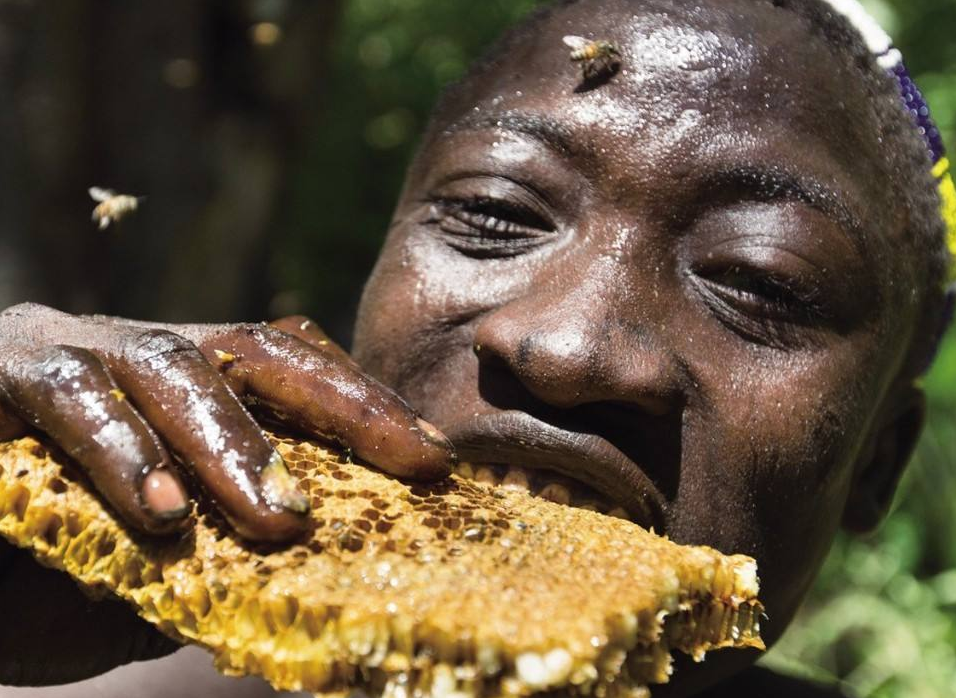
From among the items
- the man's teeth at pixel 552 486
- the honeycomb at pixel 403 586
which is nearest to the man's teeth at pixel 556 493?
the man's teeth at pixel 552 486

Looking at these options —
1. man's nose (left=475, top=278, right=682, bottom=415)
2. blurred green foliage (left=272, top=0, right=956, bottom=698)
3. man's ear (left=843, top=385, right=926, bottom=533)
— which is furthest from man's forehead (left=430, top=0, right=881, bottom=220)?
blurred green foliage (left=272, top=0, right=956, bottom=698)

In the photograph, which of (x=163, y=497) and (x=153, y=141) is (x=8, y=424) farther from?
(x=153, y=141)

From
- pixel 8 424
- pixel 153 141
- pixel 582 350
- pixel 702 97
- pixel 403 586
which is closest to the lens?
pixel 403 586

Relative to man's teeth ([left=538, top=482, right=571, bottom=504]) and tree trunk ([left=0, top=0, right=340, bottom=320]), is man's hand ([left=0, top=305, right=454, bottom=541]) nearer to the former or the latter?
man's teeth ([left=538, top=482, right=571, bottom=504])

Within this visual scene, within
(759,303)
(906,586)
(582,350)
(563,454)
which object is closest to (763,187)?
(759,303)

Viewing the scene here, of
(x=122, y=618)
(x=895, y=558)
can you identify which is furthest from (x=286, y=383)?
(x=895, y=558)
